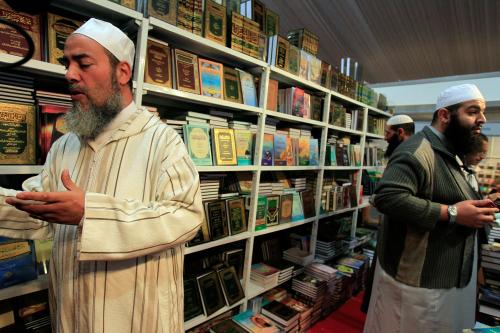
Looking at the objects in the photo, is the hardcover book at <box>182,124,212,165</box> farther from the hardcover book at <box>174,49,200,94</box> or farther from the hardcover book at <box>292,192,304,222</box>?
the hardcover book at <box>292,192,304,222</box>

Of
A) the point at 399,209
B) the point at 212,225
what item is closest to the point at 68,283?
the point at 212,225

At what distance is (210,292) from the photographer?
177cm

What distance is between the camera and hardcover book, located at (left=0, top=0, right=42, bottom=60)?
1.03m

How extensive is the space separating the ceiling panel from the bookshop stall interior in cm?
3

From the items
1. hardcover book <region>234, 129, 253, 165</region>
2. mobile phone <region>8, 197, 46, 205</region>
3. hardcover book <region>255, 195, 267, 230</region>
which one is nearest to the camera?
mobile phone <region>8, 197, 46, 205</region>

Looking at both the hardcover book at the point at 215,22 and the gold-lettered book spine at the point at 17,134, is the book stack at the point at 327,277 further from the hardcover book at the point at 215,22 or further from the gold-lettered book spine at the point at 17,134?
the gold-lettered book spine at the point at 17,134

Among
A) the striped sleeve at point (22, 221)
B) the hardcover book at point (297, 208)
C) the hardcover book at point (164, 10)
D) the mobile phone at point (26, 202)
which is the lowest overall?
the hardcover book at point (297, 208)

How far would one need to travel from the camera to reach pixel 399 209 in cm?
124

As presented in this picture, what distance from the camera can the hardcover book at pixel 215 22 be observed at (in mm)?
1634

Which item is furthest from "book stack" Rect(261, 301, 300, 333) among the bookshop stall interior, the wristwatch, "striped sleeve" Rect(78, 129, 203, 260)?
"striped sleeve" Rect(78, 129, 203, 260)

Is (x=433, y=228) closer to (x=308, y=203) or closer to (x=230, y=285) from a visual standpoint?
(x=230, y=285)

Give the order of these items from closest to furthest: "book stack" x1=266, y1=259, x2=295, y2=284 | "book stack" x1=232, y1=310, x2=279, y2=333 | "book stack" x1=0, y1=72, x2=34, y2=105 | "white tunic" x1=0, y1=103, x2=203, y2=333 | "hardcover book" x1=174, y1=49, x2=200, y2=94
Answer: "white tunic" x1=0, y1=103, x2=203, y2=333 → "book stack" x1=0, y1=72, x2=34, y2=105 → "hardcover book" x1=174, y1=49, x2=200, y2=94 → "book stack" x1=232, y1=310, x2=279, y2=333 → "book stack" x1=266, y1=259, x2=295, y2=284

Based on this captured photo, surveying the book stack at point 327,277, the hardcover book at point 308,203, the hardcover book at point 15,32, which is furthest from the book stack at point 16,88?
the book stack at point 327,277

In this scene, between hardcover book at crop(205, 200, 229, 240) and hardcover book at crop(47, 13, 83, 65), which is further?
hardcover book at crop(205, 200, 229, 240)
